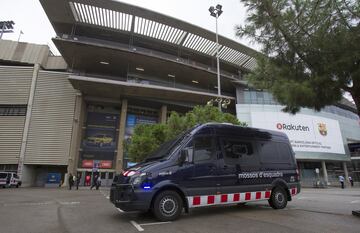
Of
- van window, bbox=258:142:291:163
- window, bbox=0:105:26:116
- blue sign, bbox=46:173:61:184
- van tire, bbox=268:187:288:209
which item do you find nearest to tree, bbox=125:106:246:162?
van window, bbox=258:142:291:163

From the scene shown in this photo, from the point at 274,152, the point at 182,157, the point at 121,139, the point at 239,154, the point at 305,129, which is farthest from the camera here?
the point at 305,129

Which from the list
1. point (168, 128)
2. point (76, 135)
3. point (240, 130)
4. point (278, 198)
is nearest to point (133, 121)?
point (76, 135)

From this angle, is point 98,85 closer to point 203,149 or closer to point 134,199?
point 203,149

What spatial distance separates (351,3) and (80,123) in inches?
1355

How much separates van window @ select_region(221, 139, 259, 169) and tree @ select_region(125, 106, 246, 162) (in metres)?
8.74

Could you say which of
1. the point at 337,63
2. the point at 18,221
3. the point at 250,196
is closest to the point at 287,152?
the point at 250,196

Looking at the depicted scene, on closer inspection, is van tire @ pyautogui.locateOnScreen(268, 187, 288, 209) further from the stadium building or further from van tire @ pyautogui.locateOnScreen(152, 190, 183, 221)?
the stadium building

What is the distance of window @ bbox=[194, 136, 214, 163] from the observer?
7117 millimetres

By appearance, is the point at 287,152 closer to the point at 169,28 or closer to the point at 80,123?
the point at 169,28

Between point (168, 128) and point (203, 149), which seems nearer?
point (203, 149)

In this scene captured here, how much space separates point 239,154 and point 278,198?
2.16 m

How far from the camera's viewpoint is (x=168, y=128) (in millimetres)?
18938

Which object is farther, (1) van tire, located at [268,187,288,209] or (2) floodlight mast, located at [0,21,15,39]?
(2) floodlight mast, located at [0,21,15,39]

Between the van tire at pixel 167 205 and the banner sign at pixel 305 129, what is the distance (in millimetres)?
36470
